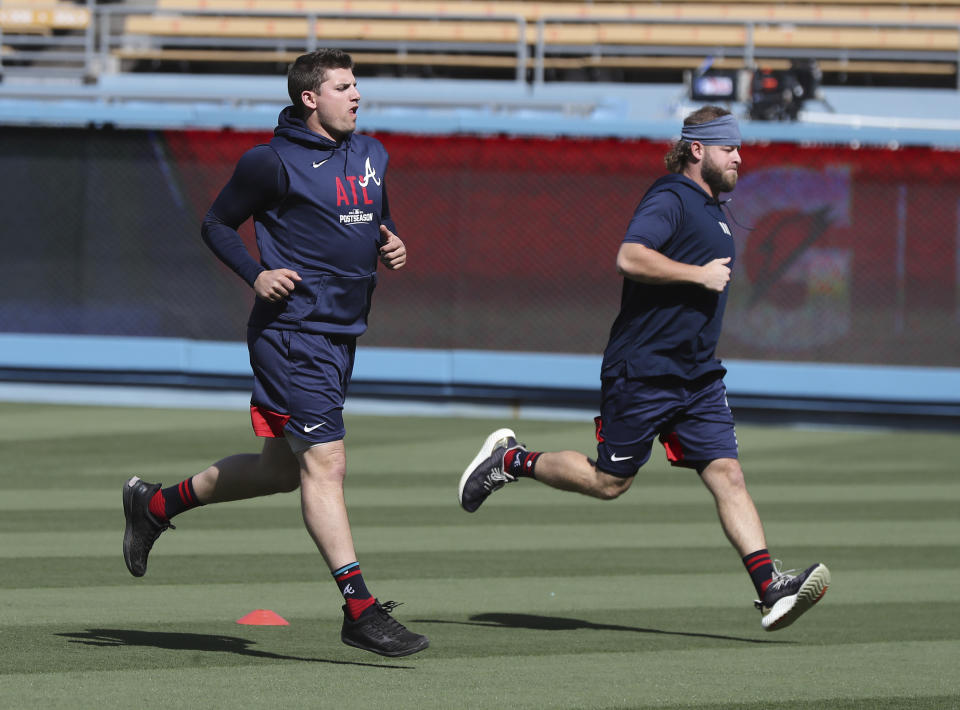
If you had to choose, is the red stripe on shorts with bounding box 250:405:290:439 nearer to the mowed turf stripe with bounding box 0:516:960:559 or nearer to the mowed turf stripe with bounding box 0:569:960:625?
the mowed turf stripe with bounding box 0:569:960:625

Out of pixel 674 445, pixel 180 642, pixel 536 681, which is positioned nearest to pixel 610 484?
pixel 674 445

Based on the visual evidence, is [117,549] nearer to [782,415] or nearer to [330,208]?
[330,208]

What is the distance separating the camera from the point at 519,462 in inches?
272

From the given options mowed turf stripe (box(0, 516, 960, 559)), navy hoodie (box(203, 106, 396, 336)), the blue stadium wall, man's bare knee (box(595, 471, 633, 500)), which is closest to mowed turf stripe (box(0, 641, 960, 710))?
man's bare knee (box(595, 471, 633, 500))

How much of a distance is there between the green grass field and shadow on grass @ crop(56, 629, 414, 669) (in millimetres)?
20

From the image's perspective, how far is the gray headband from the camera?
6.28 m

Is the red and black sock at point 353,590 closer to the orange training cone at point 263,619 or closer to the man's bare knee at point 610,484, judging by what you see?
the orange training cone at point 263,619

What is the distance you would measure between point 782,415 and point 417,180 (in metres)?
4.14

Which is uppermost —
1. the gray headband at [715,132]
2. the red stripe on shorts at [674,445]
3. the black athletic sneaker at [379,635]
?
the gray headband at [715,132]

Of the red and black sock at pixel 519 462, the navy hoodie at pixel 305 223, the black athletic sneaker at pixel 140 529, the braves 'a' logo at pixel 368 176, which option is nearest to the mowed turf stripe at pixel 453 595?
the black athletic sneaker at pixel 140 529

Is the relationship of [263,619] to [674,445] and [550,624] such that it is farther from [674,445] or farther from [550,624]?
[674,445]

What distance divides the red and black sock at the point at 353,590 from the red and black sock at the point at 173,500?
2.85ft

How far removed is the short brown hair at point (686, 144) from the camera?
20.6ft

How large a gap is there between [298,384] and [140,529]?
3.64 ft
